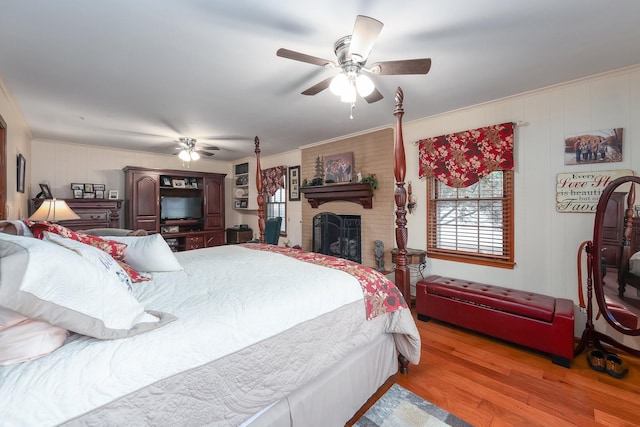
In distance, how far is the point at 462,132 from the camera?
323cm

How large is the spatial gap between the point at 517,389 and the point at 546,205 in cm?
176

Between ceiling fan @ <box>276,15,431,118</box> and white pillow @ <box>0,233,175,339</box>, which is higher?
ceiling fan @ <box>276,15,431,118</box>

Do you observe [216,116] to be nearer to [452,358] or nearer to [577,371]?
[452,358]

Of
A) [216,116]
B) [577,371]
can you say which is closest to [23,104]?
[216,116]

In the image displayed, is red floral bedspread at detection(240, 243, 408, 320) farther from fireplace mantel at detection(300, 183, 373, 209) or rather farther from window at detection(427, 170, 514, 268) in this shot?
fireplace mantel at detection(300, 183, 373, 209)

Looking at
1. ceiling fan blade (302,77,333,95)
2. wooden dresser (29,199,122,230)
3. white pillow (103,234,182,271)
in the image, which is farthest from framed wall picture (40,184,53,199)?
ceiling fan blade (302,77,333,95)

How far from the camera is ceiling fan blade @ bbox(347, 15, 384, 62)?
1443 mm

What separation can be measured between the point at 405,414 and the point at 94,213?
5352 mm

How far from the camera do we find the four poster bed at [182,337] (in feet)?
2.53

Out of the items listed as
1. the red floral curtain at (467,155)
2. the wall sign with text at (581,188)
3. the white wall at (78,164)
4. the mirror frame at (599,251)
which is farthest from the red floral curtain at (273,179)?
the mirror frame at (599,251)

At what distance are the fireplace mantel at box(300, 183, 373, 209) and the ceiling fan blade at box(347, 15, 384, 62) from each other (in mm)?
2340

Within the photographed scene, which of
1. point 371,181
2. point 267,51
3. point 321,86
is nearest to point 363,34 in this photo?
point 321,86

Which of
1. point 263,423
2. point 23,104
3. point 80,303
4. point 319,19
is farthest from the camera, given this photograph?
point 23,104

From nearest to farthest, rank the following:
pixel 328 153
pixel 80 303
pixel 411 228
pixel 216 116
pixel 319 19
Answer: pixel 80 303 → pixel 319 19 → pixel 216 116 → pixel 411 228 → pixel 328 153
